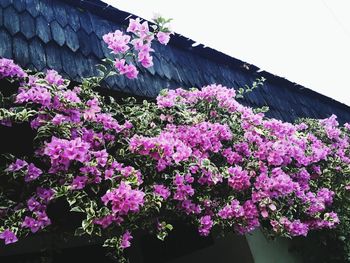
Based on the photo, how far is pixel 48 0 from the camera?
3.65 meters

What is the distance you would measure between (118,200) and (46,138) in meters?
0.75

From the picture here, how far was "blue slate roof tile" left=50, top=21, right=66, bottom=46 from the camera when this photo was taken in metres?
3.41

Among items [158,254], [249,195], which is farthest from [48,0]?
[158,254]

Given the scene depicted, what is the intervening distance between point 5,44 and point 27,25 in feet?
1.26

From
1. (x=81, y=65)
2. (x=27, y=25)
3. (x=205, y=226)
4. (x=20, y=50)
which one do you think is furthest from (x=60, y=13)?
(x=205, y=226)

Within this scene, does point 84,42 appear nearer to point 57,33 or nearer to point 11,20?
point 57,33

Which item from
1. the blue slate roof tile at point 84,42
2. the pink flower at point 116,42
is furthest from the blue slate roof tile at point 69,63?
the pink flower at point 116,42

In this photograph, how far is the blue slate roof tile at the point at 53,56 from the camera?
10.6 ft

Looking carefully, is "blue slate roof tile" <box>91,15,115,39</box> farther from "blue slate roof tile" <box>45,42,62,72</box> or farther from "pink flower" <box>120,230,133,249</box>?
"pink flower" <box>120,230,133,249</box>

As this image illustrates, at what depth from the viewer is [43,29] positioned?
3.37m

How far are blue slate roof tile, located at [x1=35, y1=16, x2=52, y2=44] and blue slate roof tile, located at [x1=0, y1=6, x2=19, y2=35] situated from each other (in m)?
0.19

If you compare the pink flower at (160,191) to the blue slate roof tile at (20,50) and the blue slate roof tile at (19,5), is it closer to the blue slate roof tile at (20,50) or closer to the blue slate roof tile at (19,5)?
the blue slate roof tile at (20,50)

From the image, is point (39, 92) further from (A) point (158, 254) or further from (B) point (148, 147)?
(A) point (158, 254)

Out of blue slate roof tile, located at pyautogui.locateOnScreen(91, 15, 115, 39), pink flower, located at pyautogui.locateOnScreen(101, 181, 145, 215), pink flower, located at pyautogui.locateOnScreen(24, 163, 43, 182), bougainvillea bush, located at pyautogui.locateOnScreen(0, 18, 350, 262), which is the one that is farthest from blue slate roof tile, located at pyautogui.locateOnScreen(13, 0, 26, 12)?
pink flower, located at pyautogui.locateOnScreen(101, 181, 145, 215)
